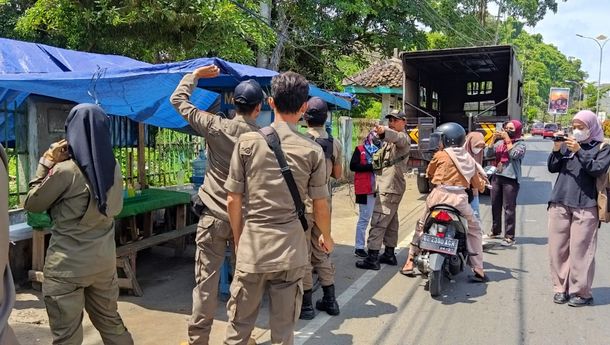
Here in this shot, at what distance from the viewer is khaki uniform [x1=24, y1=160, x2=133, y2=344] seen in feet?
9.87

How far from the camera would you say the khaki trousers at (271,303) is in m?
3.05

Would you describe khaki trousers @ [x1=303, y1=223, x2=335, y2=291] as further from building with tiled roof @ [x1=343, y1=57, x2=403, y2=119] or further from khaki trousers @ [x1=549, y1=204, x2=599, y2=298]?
building with tiled roof @ [x1=343, y1=57, x2=403, y2=119]

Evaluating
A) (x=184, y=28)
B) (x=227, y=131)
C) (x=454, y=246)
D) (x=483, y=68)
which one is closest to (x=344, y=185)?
(x=483, y=68)

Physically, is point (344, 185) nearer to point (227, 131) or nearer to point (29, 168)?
point (29, 168)

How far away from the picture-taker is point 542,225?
353 inches

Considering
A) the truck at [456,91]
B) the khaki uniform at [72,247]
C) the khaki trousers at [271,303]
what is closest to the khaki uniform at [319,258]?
the khaki trousers at [271,303]

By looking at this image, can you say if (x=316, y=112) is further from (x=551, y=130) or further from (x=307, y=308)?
(x=551, y=130)

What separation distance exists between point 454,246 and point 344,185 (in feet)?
26.6

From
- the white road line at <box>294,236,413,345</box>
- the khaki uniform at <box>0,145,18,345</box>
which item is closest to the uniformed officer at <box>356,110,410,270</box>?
the white road line at <box>294,236,413,345</box>

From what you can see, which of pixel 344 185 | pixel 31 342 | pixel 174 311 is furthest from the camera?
pixel 344 185

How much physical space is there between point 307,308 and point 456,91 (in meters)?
12.0

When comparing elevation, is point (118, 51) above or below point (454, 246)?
above

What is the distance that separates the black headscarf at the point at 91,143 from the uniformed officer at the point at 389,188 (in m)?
3.13

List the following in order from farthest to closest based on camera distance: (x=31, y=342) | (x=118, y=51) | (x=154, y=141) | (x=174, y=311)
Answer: (x=118, y=51)
(x=154, y=141)
(x=174, y=311)
(x=31, y=342)
